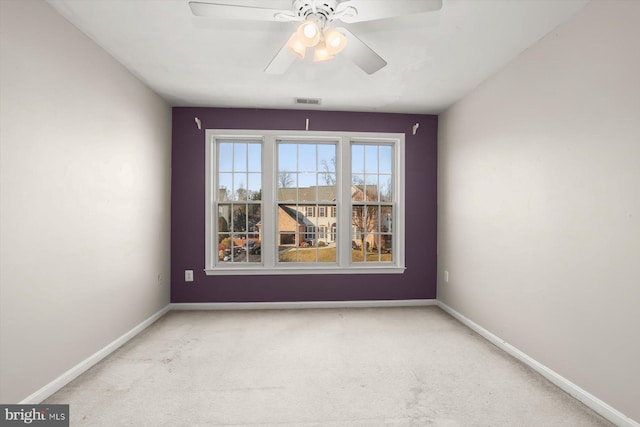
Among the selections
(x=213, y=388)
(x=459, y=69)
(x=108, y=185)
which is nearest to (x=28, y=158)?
(x=108, y=185)

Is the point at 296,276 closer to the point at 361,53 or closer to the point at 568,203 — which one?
the point at 361,53

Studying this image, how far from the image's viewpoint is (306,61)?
2.75 meters

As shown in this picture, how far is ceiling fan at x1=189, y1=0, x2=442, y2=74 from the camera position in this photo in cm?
157

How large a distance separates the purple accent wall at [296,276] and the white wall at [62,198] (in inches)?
26.6

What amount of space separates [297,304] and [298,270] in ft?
1.47

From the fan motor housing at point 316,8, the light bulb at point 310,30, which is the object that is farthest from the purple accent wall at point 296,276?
the light bulb at point 310,30

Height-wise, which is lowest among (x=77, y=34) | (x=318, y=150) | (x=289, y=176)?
(x=289, y=176)

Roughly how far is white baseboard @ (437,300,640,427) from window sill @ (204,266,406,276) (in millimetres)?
1267

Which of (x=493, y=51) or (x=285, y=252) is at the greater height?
(x=493, y=51)

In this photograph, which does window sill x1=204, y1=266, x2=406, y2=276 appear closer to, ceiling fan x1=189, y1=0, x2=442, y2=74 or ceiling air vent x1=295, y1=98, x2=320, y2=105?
ceiling air vent x1=295, y1=98, x2=320, y2=105

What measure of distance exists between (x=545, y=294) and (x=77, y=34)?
4.14 m

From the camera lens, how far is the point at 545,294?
91.8 inches

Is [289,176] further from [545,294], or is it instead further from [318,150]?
[545,294]

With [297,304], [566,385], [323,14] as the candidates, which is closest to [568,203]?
[566,385]
